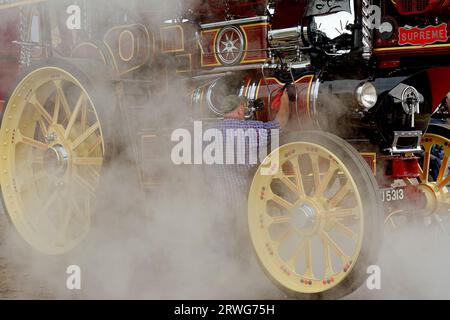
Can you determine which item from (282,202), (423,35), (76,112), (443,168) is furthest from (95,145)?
(443,168)

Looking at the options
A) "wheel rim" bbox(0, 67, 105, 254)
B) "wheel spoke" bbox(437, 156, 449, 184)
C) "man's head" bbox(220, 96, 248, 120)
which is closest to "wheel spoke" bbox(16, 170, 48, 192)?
"wheel rim" bbox(0, 67, 105, 254)

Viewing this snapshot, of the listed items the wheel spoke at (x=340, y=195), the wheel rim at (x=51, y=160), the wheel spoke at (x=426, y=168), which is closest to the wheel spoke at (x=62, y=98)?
the wheel rim at (x=51, y=160)

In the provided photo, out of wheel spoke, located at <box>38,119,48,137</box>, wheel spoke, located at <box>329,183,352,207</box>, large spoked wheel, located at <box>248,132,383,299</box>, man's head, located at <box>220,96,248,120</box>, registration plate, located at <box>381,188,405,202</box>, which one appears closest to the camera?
large spoked wheel, located at <box>248,132,383,299</box>

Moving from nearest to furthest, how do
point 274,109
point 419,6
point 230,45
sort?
point 419,6, point 274,109, point 230,45

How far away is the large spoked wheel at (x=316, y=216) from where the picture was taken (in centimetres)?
325

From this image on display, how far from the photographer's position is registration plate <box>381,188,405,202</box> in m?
3.77

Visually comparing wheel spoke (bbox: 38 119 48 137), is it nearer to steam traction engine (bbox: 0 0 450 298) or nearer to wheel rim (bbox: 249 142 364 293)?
steam traction engine (bbox: 0 0 450 298)

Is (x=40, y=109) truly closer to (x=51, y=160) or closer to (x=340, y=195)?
(x=51, y=160)

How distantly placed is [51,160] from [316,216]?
1862mm

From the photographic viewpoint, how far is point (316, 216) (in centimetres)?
346

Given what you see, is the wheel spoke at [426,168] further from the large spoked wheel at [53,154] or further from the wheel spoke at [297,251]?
the large spoked wheel at [53,154]

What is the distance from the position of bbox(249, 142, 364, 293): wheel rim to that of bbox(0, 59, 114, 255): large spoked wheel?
1.13 m
